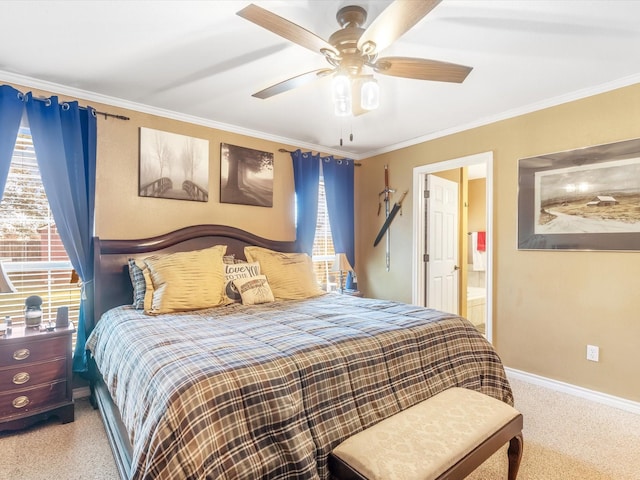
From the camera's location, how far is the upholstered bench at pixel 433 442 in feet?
4.05

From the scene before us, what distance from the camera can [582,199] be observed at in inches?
109

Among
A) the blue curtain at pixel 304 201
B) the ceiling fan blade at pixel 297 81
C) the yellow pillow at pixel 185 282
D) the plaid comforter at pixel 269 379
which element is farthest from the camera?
the blue curtain at pixel 304 201

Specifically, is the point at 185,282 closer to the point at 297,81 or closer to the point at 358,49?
the point at 297,81

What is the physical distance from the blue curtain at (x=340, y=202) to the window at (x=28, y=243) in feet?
9.14

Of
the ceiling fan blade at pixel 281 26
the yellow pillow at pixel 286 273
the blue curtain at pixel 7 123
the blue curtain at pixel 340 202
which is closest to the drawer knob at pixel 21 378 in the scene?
the blue curtain at pixel 7 123

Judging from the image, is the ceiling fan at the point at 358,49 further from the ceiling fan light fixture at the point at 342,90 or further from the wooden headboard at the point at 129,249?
the wooden headboard at the point at 129,249

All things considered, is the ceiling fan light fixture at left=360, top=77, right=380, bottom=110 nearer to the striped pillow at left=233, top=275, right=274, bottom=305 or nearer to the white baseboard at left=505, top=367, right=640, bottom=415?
the striped pillow at left=233, top=275, right=274, bottom=305

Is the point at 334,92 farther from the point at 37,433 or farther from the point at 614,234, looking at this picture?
the point at 37,433

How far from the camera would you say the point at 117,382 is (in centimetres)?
173

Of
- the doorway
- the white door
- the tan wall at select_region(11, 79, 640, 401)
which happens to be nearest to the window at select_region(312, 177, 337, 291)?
the tan wall at select_region(11, 79, 640, 401)

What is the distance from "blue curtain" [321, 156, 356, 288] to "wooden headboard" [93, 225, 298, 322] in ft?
4.28

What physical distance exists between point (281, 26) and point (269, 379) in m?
1.50

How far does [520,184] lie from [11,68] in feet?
13.7

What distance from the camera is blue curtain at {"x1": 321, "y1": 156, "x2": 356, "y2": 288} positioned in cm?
435
